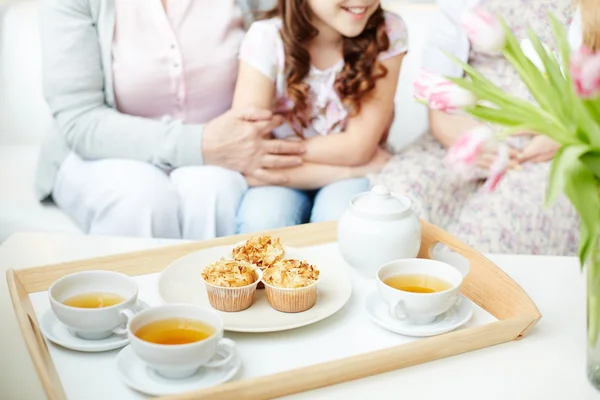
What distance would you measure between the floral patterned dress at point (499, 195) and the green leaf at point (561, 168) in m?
1.03

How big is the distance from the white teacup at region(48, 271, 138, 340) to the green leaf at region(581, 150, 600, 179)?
0.61 m

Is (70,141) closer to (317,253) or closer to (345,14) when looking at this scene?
(345,14)

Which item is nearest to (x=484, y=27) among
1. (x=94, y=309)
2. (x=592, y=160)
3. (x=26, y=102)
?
(x=592, y=160)

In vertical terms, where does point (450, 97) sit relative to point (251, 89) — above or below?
above

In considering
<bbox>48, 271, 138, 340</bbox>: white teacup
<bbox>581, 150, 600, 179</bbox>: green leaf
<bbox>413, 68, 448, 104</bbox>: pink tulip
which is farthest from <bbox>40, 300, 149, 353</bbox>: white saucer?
<bbox>581, 150, 600, 179</bbox>: green leaf

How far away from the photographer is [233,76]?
6.73 feet

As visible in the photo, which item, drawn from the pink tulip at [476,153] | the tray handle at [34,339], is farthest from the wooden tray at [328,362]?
the pink tulip at [476,153]

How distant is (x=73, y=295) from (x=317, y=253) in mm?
427

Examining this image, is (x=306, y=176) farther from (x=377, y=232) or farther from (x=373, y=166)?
(x=377, y=232)

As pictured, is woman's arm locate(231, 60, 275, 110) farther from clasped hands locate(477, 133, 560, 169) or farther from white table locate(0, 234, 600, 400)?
white table locate(0, 234, 600, 400)

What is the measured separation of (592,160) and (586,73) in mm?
131

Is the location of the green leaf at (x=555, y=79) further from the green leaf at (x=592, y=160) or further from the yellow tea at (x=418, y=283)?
the yellow tea at (x=418, y=283)

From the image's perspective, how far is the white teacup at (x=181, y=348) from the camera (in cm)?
94

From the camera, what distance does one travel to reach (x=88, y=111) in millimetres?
1982
